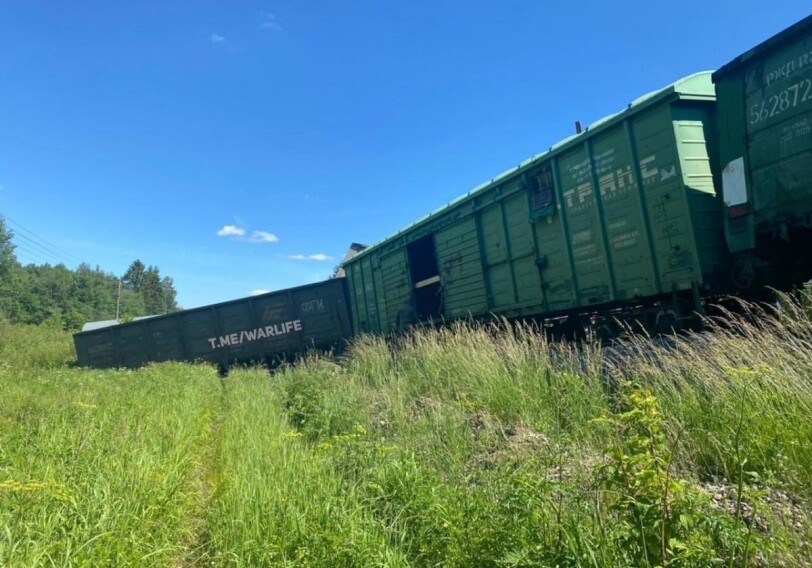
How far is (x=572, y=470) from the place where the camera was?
2.94 meters

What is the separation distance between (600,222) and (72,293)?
12083 centimetres

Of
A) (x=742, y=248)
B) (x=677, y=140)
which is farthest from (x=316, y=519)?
(x=677, y=140)

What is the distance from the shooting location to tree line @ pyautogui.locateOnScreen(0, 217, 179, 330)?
69500 millimetres

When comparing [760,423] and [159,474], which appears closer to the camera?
[760,423]

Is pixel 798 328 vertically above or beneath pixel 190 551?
above

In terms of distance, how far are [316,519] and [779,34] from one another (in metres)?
6.63

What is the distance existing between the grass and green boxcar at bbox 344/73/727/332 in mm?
2206

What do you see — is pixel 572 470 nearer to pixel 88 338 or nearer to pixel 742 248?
pixel 742 248

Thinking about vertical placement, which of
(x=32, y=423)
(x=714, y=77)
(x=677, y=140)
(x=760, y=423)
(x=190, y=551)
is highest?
(x=714, y=77)

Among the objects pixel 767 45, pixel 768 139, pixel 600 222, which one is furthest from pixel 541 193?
pixel 767 45

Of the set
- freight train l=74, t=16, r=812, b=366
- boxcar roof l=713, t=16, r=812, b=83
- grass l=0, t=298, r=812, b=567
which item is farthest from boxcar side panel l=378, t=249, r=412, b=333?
boxcar roof l=713, t=16, r=812, b=83

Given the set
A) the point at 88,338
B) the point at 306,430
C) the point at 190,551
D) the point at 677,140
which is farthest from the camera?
the point at 88,338

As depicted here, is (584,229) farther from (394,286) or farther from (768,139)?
(394,286)

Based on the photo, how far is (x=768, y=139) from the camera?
→ 213 inches
